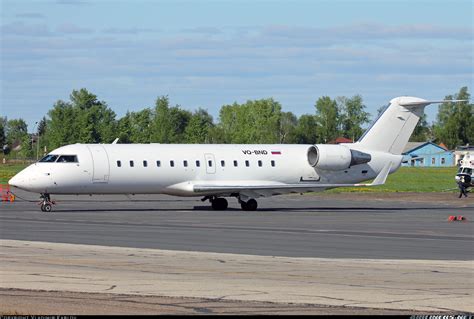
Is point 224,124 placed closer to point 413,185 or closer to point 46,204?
point 413,185

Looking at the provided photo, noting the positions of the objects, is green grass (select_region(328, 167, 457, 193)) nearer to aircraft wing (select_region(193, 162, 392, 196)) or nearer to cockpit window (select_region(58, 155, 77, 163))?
aircraft wing (select_region(193, 162, 392, 196))

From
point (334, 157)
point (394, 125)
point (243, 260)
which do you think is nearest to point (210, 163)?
point (334, 157)

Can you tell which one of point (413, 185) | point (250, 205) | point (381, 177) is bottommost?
point (413, 185)

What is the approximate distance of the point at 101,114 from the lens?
5182 inches

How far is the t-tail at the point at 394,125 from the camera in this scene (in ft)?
160

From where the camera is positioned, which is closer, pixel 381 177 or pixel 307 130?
pixel 381 177

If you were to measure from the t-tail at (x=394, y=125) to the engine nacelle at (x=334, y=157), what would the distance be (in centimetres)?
115

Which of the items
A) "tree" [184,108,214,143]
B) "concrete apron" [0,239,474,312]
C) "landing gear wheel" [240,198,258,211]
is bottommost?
"concrete apron" [0,239,474,312]

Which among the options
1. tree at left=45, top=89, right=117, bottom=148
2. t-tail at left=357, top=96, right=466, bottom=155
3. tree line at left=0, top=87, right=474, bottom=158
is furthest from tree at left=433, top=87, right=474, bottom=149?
t-tail at left=357, top=96, right=466, bottom=155

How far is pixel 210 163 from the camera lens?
45938 mm

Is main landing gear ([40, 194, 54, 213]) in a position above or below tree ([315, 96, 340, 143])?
below

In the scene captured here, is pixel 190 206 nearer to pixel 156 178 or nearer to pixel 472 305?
pixel 156 178

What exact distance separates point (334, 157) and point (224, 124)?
13761cm

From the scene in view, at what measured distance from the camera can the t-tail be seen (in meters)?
48.8
